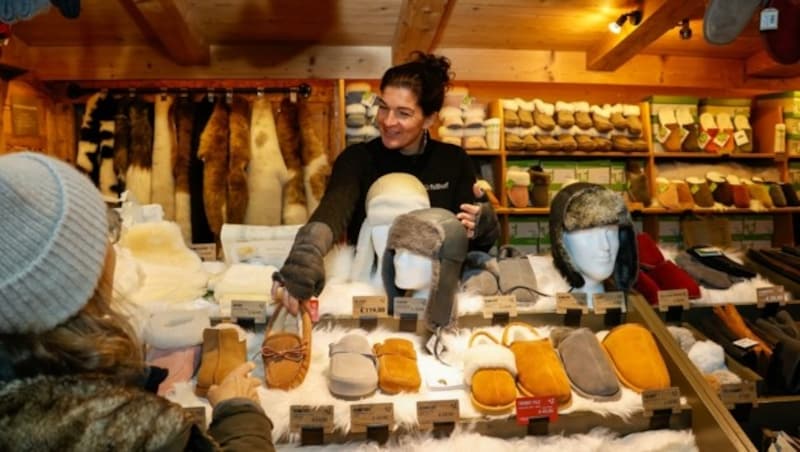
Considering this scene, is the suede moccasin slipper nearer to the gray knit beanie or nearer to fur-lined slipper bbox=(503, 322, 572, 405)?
fur-lined slipper bbox=(503, 322, 572, 405)

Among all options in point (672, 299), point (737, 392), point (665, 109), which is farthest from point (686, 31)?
point (737, 392)

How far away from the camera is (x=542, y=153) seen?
12.5ft

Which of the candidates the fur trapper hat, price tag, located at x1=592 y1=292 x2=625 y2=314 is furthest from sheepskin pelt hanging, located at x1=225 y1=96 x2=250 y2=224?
price tag, located at x1=592 y1=292 x2=625 y2=314

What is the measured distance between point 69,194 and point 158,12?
228 cm

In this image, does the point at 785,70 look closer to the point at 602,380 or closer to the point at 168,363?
the point at 602,380

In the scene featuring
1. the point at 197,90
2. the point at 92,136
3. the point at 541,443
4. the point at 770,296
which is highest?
the point at 197,90

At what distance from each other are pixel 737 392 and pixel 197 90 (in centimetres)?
310

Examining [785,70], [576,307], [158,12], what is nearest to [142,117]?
[158,12]

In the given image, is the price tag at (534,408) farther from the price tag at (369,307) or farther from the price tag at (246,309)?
the price tag at (246,309)

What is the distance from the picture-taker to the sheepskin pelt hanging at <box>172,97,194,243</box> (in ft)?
10.5

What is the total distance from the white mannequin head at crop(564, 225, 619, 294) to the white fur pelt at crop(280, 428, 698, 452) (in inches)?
17.8

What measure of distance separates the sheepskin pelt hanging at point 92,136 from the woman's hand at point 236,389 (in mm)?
2631

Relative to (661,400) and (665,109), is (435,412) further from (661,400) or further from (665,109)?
(665,109)

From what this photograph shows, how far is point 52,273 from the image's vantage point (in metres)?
0.72
